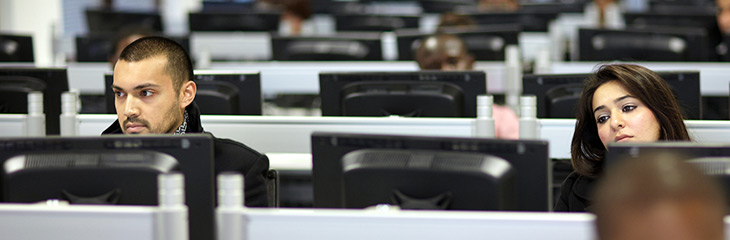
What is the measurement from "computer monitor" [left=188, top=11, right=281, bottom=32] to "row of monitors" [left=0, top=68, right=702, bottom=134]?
125 inches

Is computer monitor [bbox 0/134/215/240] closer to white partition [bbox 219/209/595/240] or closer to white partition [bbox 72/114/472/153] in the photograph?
white partition [bbox 219/209/595/240]

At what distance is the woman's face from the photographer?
7.19ft

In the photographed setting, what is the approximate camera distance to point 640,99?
87.0 inches

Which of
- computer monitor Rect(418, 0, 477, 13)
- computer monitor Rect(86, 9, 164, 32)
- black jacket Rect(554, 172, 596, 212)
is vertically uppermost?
computer monitor Rect(418, 0, 477, 13)

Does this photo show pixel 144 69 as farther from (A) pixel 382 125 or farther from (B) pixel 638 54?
(B) pixel 638 54

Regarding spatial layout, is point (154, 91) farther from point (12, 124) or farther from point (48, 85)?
point (48, 85)

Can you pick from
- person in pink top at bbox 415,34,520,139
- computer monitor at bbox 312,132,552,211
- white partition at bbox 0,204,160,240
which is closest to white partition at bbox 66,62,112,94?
person in pink top at bbox 415,34,520,139

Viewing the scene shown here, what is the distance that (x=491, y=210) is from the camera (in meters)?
1.54

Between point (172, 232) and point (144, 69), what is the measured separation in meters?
0.91

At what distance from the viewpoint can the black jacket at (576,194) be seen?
2.14 metres

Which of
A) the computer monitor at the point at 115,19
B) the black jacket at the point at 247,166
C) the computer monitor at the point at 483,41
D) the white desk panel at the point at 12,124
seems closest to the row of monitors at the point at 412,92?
the white desk panel at the point at 12,124

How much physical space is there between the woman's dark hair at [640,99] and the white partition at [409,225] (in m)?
0.81

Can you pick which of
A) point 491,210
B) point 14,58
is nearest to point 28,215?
point 491,210

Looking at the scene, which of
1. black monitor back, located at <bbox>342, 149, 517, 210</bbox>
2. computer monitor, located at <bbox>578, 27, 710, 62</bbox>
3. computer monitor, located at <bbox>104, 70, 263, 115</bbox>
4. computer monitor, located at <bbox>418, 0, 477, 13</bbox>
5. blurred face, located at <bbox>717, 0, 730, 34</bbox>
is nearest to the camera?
black monitor back, located at <bbox>342, 149, 517, 210</bbox>
